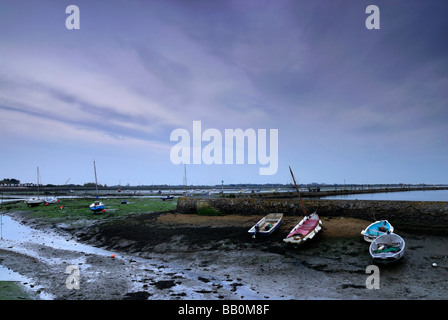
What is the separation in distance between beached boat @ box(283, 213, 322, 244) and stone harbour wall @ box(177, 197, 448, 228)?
7.02 m

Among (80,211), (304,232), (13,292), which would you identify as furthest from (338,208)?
(80,211)

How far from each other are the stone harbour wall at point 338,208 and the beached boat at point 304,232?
276 inches

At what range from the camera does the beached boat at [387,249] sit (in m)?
14.3

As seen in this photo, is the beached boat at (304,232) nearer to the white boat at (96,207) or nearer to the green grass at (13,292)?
the green grass at (13,292)

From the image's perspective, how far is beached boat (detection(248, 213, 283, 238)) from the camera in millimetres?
20953

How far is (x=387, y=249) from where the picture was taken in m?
15.5

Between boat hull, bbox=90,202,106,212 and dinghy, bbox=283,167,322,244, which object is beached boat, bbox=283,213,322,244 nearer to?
dinghy, bbox=283,167,322,244

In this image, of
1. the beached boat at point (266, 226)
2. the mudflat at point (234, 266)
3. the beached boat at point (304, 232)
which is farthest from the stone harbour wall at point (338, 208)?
the beached boat at point (304, 232)

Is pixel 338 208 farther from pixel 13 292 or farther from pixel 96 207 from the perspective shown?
pixel 96 207

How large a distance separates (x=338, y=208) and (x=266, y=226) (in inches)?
380
